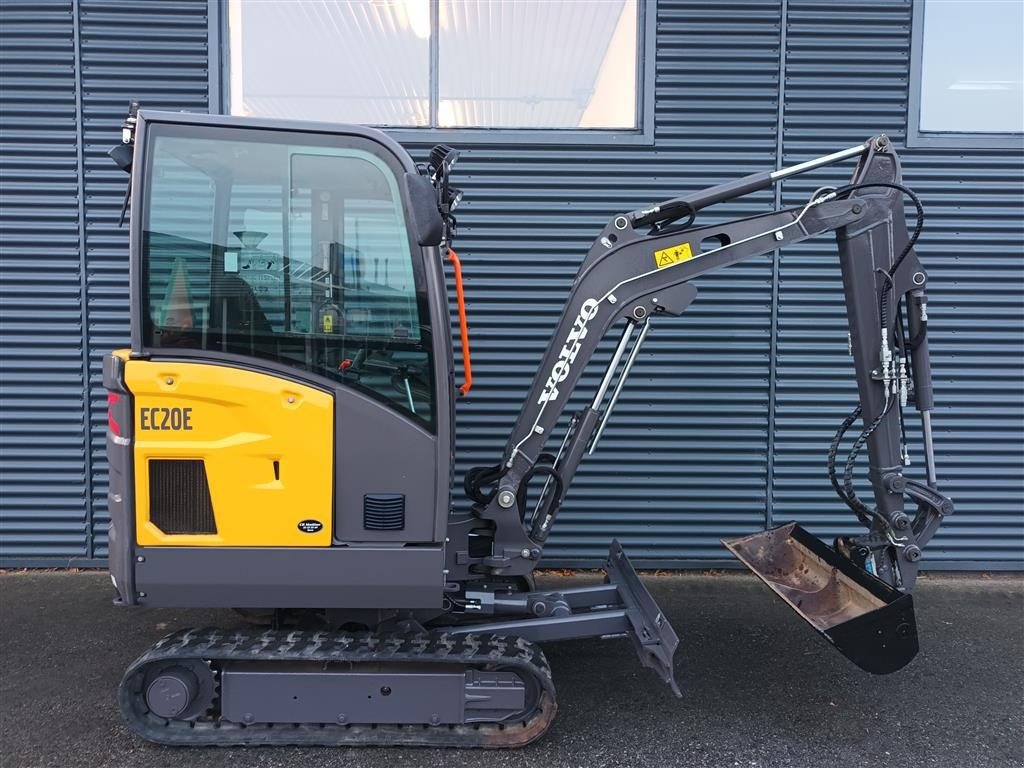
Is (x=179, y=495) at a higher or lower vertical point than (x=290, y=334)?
lower

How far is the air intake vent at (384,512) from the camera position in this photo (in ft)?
9.59

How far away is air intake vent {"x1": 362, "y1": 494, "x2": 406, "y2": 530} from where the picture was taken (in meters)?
2.92

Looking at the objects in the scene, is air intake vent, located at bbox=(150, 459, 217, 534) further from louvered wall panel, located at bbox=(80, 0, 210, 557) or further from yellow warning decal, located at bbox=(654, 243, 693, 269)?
louvered wall panel, located at bbox=(80, 0, 210, 557)

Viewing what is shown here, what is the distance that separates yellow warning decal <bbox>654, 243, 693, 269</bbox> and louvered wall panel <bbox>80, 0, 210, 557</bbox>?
148 inches

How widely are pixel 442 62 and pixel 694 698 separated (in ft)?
15.0

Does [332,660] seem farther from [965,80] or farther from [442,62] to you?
[965,80]

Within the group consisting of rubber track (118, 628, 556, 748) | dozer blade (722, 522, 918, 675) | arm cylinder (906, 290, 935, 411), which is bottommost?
rubber track (118, 628, 556, 748)

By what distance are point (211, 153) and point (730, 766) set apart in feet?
11.0

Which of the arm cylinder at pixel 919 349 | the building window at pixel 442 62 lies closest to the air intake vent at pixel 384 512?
the arm cylinder at pixel 919 349

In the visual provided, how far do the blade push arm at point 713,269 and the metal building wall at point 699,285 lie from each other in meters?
1.82

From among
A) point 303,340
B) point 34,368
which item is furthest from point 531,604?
point 34,368

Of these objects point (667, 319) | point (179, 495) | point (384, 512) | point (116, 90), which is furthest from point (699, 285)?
point (116, 90)

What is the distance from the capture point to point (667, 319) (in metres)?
5.19

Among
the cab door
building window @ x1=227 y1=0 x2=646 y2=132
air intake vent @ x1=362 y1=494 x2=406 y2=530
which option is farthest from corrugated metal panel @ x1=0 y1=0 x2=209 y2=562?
air intake vent @ x1=362 y1=494 x2=406 y2=530
